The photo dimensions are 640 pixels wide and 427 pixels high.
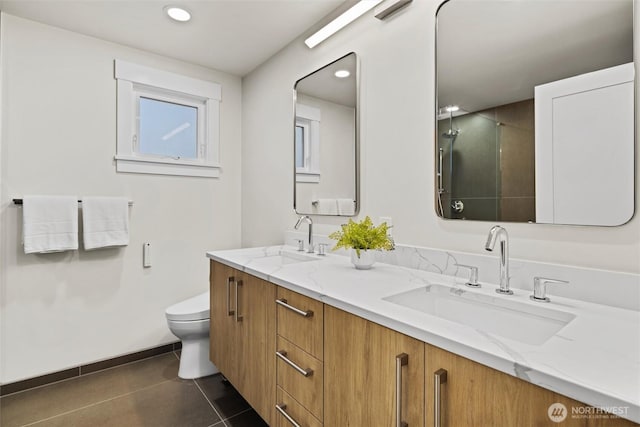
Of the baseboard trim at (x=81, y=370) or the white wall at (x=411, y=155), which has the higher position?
the white wall at (x=411, y=155)

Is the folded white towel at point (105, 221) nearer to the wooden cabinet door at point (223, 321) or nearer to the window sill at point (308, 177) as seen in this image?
the wooden cabinet door at point (223, 321)

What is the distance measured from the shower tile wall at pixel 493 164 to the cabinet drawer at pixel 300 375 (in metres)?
0.81

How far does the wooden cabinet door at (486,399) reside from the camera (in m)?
0.56

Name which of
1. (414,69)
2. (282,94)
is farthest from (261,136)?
(414,69)

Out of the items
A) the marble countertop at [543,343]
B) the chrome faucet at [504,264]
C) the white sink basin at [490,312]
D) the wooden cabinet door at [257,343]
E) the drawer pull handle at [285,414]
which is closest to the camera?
the marble countertop at [543,343]

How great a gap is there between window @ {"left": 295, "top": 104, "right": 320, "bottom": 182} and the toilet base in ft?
4.20

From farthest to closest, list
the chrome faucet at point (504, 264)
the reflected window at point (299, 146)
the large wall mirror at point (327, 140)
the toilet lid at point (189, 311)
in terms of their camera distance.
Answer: the reflected window at point (299, 146), the toilet lid at point (189, 311), the large wall mirror at point (327, 140), the chrome faucet at point (504, 264)

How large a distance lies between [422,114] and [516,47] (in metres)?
0.40

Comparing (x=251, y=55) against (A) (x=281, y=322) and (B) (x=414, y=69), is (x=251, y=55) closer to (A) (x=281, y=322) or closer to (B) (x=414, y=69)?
(B) (x=414, y=69)

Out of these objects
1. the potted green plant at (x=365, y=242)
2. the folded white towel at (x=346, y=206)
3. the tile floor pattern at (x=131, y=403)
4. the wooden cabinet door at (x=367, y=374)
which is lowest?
the tile floor pattern at (x=131, y=403)

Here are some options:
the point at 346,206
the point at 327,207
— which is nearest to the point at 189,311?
the point at 327,207

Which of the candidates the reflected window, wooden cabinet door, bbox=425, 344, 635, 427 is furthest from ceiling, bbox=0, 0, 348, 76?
wooden cabinet door, bbox=425, 344, 635, 427

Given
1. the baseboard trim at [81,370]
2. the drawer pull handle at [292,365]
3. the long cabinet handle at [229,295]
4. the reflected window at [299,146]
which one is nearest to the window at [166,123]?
the reflected window at [299,146]

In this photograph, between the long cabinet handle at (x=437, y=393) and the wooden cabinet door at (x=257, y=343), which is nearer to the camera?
the long cabinet handle at (x=437, y=393)
